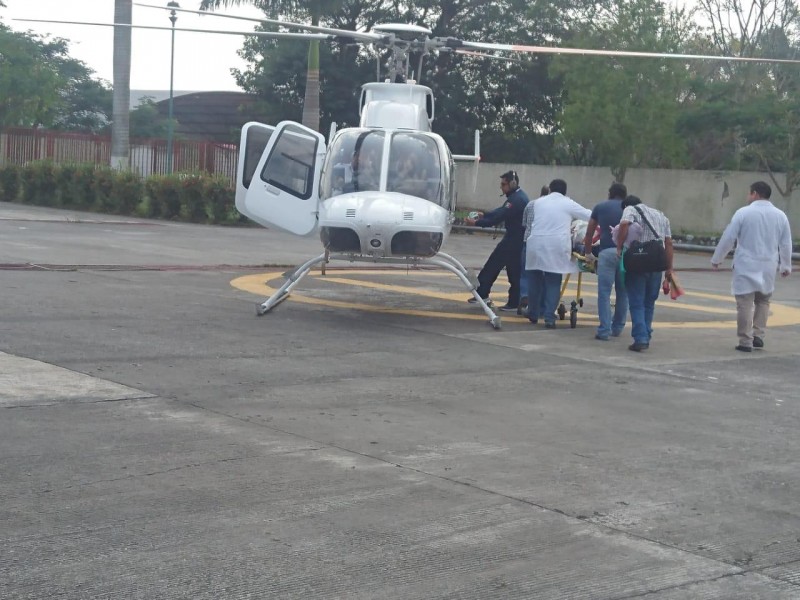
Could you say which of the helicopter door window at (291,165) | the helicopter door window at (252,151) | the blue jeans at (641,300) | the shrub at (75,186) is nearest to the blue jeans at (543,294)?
the blue jeans at (641,300)

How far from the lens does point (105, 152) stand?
4025 centimetres

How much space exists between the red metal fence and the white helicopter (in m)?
21.2

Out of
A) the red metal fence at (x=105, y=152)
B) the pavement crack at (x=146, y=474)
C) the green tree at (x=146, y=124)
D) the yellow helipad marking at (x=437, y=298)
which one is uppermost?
the green tree at (x=146, y=124)

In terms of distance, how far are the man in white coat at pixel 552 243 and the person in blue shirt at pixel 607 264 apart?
0.25 metres

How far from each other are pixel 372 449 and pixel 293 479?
914 mm

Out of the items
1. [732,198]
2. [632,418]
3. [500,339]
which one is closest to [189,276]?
[500,339]

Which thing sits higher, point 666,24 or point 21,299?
point 666,24

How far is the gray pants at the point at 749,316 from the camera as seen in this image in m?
12.2

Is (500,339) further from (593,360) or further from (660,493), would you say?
(660,493)

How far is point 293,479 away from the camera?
6250mm

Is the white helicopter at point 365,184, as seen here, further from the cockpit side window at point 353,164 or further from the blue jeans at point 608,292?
the blue jeans at point 608,292

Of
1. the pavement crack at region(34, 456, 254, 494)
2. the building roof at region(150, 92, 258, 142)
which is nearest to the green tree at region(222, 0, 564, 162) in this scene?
the building roof at region(150, 92, 258, 142)

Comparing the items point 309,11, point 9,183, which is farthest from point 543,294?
point 9,183

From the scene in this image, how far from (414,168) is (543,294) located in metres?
2.19
